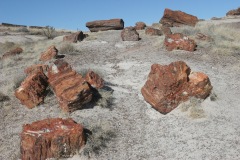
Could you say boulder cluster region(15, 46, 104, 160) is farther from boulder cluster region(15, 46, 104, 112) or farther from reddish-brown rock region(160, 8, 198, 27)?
reddish-brown rock region(160, 8, 198, 27)

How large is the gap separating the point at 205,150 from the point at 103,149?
3.18 metres

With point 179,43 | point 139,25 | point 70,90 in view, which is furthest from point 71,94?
point 139,25

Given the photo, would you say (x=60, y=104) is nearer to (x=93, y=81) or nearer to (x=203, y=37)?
(x=93, y=81)

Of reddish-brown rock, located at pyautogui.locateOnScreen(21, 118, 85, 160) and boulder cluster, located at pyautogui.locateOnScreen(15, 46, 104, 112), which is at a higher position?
boulder cluster, located at pyautogui.locateOnScreen(15, 46, 104, 112)

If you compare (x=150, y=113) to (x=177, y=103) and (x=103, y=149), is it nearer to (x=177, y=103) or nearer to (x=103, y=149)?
(x=177, y=103)

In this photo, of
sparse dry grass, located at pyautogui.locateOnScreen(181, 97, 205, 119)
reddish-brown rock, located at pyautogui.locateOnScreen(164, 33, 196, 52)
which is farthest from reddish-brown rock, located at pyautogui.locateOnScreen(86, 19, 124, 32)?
sparse dry grass, located at pyautogui.locateOnScreen(181, 97, 205, 119)

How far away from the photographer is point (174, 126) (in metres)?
13.5

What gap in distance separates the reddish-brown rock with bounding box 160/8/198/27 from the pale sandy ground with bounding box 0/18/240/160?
9471 millimetres

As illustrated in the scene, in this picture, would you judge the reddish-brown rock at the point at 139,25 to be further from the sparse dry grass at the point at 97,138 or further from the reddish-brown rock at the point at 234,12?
the sparse dry grass at the point at 97,138

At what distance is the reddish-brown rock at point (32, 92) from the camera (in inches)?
606

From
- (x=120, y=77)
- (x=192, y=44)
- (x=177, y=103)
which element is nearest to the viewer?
(x=177, y=103)

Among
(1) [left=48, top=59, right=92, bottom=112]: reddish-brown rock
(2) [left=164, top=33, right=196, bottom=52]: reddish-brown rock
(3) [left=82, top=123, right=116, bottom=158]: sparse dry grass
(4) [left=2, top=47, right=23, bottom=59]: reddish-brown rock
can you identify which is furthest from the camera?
(4) [left=2, top=47, right=23, bottom=59]: reddish-brown rock

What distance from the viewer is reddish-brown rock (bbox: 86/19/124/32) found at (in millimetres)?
29719

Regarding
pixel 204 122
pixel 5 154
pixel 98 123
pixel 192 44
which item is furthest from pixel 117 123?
pixel 192 44
